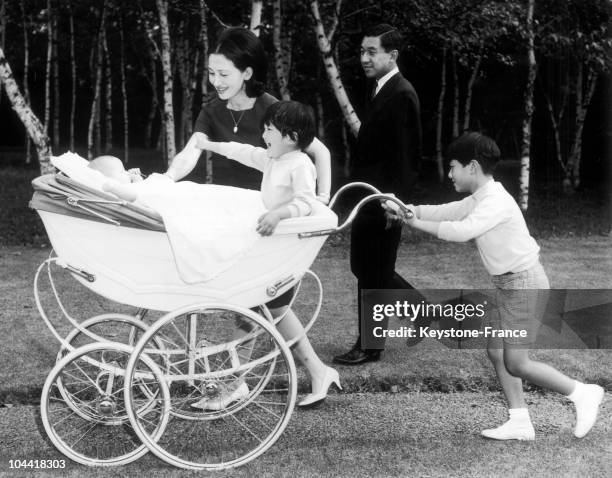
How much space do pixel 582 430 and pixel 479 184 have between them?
1081 millimetres

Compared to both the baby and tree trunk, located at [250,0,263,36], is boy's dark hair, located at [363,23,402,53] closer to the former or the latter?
the baby

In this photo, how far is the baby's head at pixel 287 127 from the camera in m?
3.23

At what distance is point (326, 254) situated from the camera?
862 cm

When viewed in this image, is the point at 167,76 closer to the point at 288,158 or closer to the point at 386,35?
the point at 386,35

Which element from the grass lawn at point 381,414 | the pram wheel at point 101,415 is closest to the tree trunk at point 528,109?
the grass lawn at point 381,414

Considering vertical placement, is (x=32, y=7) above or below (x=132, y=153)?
above

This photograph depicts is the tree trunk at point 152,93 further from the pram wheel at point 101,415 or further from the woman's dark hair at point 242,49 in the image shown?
the pram wheel at point 101,415

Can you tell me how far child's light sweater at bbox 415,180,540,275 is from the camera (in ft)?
10.5

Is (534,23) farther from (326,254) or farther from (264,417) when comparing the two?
(264,417)

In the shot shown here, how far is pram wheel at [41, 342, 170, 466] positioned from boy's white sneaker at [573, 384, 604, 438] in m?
1.65

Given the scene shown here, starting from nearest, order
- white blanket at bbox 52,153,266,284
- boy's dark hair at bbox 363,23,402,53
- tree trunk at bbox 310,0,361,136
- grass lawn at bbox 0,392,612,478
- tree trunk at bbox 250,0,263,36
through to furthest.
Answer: white blanket at bbox 52,153,266,284 < grass lawn at bbox 0,392,612,478 < boy's dark hair at bbox 363,23,402,53 < tree trunk at bbox 250,0,263,36 < tree trunk at bbox 310,0,361,136

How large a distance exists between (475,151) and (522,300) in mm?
637

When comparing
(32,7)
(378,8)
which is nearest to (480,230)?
(378,8)

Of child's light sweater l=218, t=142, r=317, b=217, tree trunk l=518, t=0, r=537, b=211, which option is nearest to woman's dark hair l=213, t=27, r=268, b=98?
child's light sweater l=218, t=142, r=317, b=217
